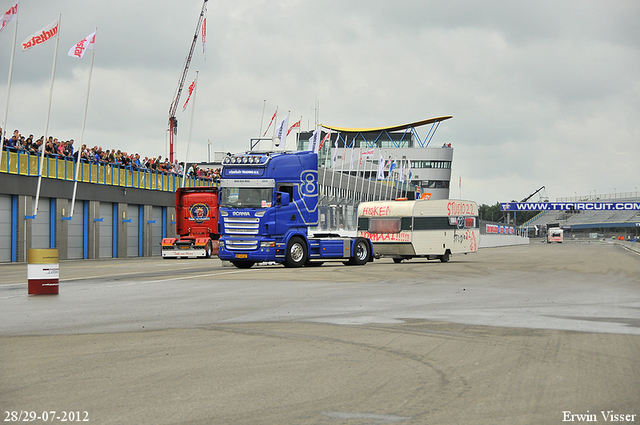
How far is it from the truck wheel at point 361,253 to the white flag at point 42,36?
17.5 m

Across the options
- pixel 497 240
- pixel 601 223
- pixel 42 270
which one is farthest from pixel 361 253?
pixel 601 223

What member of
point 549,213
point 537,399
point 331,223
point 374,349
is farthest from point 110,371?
point 549,213

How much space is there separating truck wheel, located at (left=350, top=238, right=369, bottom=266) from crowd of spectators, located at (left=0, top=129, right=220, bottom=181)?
17372 millimetres

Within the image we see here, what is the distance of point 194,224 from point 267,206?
1431 cm

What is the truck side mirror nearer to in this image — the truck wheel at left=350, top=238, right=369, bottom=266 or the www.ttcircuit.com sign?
the truck wheel at left=350, top=238, right=369, bottom=266

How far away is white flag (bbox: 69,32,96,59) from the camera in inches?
1471

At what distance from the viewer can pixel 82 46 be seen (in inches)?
1474

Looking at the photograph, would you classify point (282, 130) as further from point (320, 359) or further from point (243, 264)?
point (320, 359)

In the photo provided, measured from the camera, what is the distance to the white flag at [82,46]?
3738 centimetres

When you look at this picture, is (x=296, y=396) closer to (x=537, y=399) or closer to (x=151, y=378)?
(x=151, y=378)

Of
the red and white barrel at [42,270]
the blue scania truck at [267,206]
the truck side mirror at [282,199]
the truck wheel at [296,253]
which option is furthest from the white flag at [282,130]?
the red and white barrel at [42,270]

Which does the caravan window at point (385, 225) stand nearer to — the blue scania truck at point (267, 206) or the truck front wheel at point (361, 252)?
the truck front wheel at point (361, 252)

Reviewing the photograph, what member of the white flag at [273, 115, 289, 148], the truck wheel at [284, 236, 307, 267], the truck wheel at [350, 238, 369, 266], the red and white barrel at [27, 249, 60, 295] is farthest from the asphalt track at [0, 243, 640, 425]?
the white flag at [273, 115, 289, 148]

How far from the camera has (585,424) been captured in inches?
204
